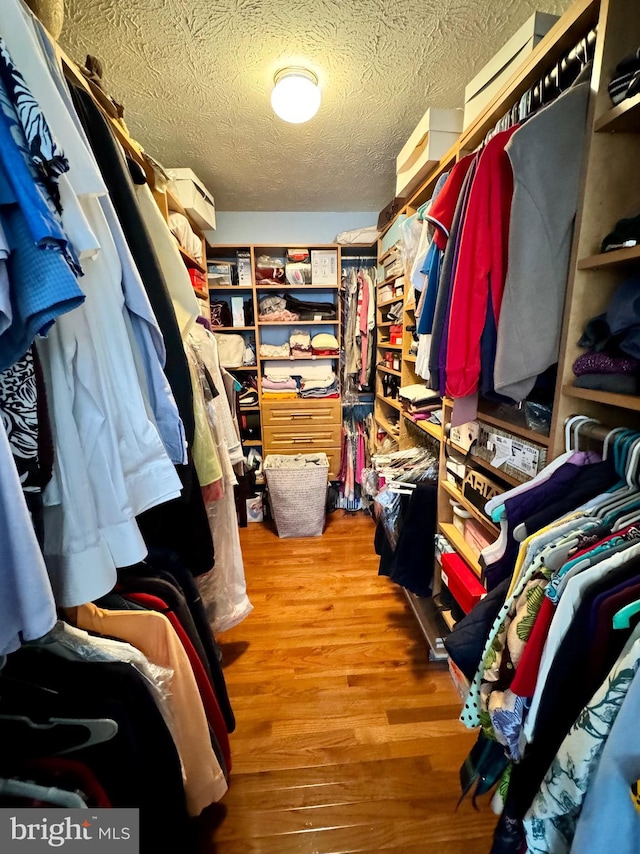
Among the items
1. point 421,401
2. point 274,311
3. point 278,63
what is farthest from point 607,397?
point 274,311

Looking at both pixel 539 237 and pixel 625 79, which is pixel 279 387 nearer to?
pixel 539 237

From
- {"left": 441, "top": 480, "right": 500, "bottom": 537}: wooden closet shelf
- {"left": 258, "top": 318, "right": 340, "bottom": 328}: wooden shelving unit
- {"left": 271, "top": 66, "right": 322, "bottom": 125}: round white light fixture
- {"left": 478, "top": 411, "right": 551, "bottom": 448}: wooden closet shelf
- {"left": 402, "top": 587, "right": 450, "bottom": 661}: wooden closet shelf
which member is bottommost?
{"left": 402, "top": 587, "right": 450, "bottom": 661}: wooden closet shelf

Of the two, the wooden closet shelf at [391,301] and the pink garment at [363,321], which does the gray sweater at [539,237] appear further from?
the pink garment at [363,321]

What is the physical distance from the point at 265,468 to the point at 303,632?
1.12 m

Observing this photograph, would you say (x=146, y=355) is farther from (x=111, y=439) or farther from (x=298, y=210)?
(x=298, y=210)

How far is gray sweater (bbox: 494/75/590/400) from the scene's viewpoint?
2.43 ft

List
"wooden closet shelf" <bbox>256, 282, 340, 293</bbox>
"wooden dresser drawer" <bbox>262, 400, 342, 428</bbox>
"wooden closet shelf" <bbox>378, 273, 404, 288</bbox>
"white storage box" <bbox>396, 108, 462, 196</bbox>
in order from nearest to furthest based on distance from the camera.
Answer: "white storage box" <bbox>396, 108, 462, 196</bbox>
"wooden closet shelf" <bbox>378, 273, 404, 288</bbox>
"wooden closet shelf" <bbox>256, 282, 340, 293</bbox>
"wooden dresser drawer" <bbox>262, 400, 342, 428</bbox>

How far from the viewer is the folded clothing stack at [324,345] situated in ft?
8.89

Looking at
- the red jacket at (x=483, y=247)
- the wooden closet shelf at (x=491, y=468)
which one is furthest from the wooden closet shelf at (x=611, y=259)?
the wooden closet shelf at (x=491, y=468)

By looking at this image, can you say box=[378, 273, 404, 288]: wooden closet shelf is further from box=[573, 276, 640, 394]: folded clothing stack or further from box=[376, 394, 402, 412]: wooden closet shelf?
box=[573, 276, 640, 394]: folded clothing stack

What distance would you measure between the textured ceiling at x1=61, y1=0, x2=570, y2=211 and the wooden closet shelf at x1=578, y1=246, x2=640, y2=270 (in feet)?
2.91

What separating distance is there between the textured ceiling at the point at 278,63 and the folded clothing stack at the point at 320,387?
1354 millimetres

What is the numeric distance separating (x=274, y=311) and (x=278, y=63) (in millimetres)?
1516

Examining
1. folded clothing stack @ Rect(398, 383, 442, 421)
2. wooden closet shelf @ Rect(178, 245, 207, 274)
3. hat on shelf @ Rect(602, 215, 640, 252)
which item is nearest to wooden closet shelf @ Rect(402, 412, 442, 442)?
folded clothing stack @ Rect(398, 383, 442, 421)
